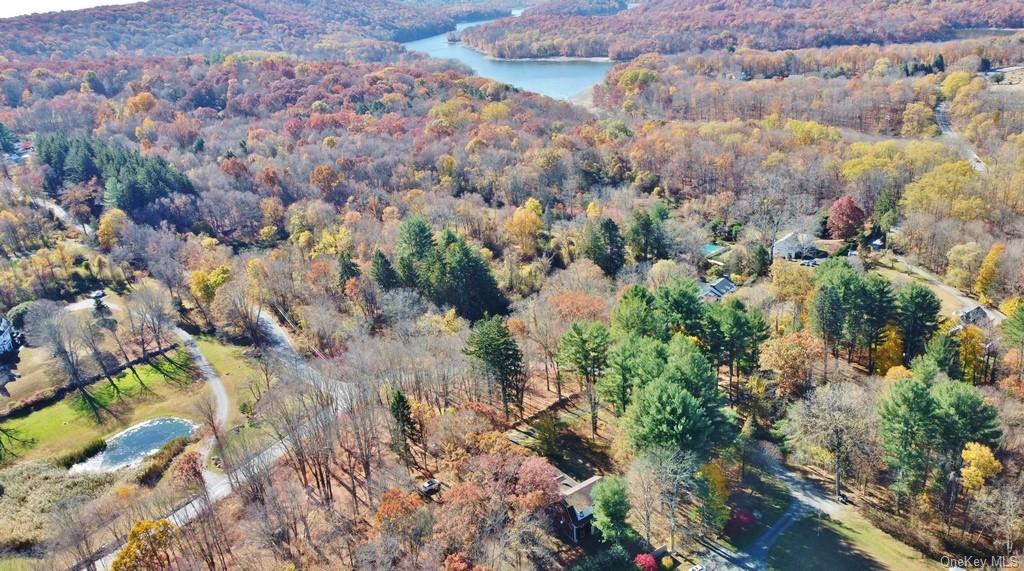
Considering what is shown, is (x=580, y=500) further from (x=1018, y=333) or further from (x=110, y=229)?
(x=110, y=229)

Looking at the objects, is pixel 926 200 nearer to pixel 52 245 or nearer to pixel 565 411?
pixel 565 411

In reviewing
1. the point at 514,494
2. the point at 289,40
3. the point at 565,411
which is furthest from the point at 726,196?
the point at 289,40

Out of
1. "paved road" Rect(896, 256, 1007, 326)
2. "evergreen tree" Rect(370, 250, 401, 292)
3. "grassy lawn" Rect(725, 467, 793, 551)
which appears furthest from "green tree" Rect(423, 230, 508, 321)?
"paved road" Rect(896, 256, 1007, 326)

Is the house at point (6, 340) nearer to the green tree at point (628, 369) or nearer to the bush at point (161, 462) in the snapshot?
the bush at point (161, 462)

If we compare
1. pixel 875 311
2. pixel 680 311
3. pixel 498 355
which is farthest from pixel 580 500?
pixel 875 311

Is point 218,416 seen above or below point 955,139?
A: below

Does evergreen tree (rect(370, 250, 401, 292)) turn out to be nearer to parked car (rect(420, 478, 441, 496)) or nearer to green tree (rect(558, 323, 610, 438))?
green tree (rect(558, 323, 610, 438))
